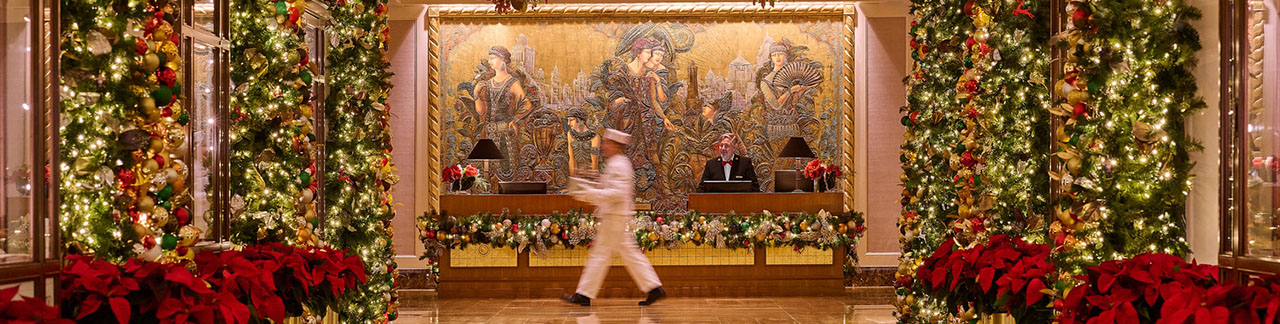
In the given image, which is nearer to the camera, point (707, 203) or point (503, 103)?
point (707, 203)

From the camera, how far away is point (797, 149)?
1128 centimetres

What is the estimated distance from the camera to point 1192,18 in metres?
3.93

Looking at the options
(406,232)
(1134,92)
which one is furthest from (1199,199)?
(406,232)

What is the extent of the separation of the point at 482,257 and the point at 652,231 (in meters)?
1.77

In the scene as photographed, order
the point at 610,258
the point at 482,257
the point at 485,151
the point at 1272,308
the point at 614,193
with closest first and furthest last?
1. the point at 1272,308
2. the point at 614,193
3. the point at 610,258
4. the point at 482,257
5. the point at 485,151

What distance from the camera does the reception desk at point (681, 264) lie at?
1035cm

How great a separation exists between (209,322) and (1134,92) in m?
3.62

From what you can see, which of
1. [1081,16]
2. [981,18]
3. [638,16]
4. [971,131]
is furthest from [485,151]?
[1081,16]

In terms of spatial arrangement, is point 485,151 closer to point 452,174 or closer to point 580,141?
point 452,174

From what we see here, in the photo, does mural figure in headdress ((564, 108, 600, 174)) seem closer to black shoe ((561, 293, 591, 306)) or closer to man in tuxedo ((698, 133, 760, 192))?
man in tuxedo ((698, 133, 760, 192))

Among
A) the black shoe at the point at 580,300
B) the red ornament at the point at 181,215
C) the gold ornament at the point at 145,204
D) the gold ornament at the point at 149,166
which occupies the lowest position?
the black shoe at the point at 580,300

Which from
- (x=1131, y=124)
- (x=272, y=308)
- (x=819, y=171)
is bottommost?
(x=272, y=308)

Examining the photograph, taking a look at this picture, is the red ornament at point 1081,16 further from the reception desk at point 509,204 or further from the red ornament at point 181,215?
the reception desk at point 509,204

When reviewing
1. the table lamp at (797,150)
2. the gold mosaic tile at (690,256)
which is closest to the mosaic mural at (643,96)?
the table lamp at (797,150)
